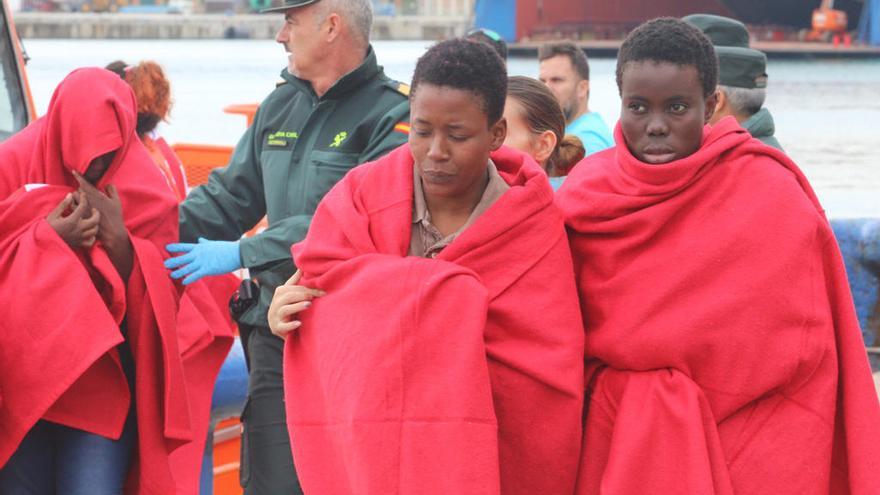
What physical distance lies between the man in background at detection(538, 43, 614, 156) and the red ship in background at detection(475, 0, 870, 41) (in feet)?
127

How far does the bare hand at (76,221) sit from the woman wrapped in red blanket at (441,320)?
0.91 m

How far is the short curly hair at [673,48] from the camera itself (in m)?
2.69

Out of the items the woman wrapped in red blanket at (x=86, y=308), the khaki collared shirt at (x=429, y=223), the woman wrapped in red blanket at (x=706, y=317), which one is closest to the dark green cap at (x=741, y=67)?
the woman wrapped in red blanket at (x=706, y=317)

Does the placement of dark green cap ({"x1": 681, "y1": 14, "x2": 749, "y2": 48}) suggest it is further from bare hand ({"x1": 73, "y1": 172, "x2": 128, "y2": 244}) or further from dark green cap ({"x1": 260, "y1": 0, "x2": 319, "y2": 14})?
bare hand ({"x1": 73, "y1": 172, "x2": 128, "y2": 244})

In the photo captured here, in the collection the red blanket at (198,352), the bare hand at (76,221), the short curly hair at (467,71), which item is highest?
the short curly hair at (467,71)

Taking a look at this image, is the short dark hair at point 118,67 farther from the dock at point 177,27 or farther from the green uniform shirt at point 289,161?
the dock at point 177,27

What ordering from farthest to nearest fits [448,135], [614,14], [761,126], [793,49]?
[614,14], [793,49], [761,126], [448,135]

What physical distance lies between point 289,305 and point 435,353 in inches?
14.9

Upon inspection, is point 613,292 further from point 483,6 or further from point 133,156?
point 483,6

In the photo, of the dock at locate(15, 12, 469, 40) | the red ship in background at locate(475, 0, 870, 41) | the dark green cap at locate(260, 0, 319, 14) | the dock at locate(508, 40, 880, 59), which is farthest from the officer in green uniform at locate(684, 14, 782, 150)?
the dock at locate(15, 12, 469, 40)

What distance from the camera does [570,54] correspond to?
6.39m

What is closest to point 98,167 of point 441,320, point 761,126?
point 441,320

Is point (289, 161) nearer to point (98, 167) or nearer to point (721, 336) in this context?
point (98, 167)

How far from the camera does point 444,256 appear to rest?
8.56 ft
